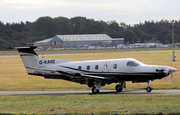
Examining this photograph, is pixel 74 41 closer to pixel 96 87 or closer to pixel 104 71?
pixel 104 71

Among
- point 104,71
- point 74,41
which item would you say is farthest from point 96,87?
point 74,41

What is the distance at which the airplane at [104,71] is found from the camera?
20892 mm

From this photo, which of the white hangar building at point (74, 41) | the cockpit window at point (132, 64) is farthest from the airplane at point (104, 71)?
the white hangar building at point (74, 41)

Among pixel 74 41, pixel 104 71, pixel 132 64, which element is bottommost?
pixel 104 71

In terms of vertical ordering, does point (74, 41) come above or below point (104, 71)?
above

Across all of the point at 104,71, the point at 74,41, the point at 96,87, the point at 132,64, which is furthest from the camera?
the point at 74,41

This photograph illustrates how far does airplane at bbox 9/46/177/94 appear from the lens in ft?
68.5

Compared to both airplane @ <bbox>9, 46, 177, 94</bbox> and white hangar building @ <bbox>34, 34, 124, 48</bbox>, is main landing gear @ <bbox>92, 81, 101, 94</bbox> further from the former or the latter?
white hangar building @ <bbox>34, 34, 124, 48</bbox>

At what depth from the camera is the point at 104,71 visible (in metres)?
22.3

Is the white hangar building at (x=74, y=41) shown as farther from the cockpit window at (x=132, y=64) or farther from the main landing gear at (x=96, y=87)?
the cockpit window at (x=132, y=64)

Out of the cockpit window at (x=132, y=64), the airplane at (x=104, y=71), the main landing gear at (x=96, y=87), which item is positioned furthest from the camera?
the main landing gear at (x=96, y=87)

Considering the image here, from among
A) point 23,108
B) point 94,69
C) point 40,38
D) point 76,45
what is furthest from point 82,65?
point 40,38

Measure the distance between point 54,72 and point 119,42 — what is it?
164695 mm

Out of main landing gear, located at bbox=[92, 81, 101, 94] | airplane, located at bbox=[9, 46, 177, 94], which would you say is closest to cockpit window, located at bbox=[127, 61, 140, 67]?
airplane, located at bbox=[9, 46, 177, 94]
